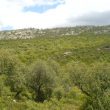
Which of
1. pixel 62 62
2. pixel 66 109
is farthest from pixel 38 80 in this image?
pixel 62 62

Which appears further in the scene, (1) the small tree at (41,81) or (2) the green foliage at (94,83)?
(1) the small tree at (41,81)

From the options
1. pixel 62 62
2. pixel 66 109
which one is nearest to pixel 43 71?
pixel 66 109

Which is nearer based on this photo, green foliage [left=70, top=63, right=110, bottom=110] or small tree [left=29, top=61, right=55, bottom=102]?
green foliage [left=70, top=63, right=110, bottom=110]

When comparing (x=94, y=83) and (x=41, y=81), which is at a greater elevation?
(x=94, y=83)

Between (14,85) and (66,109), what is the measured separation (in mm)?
31758

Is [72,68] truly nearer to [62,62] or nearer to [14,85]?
[14,85]

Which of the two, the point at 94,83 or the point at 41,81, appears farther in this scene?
the point at 41,81

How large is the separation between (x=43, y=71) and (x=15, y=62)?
36.2ft

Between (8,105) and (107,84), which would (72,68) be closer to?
(107,84)

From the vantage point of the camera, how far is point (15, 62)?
8588 centimetres

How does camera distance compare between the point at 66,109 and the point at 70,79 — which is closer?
the point at 66,109

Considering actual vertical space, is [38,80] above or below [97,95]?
below

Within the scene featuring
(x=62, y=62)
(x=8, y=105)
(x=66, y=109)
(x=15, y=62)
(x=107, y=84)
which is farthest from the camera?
(x=62, y=62)

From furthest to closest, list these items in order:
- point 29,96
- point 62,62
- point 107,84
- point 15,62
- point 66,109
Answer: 1. point 62,62
2. point 15,62
3. point 29,96
4. point 107,84
5. point 66,109
